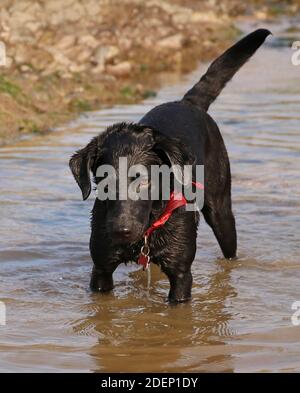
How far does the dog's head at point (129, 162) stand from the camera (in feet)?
17.6

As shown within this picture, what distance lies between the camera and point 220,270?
720 centimetres

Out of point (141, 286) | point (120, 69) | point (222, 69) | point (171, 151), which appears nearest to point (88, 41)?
point (120, 69)

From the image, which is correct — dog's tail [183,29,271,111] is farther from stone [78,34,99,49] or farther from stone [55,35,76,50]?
stone [78,34,99,49]

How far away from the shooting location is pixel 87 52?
16.1m

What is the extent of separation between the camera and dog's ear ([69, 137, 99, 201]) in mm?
5719

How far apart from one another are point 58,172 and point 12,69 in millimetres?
4569

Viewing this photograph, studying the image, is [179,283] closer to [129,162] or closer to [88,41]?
[129,162]

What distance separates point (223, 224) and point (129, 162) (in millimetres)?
1874

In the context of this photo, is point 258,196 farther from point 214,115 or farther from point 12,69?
point 12,69

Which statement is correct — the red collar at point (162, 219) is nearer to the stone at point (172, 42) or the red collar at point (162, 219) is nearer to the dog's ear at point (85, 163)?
the dog's ear at point (85, 163)

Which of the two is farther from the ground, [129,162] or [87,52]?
[87,52]

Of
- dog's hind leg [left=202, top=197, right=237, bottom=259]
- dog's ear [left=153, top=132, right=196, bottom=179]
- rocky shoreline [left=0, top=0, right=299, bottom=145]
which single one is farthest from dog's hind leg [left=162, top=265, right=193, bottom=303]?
rocky shoreline [left=0, top=0, right=299, bottom=145]

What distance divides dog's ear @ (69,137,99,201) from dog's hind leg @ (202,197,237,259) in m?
1.52
